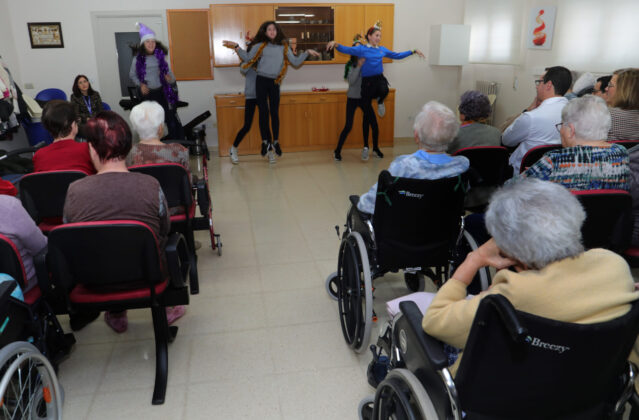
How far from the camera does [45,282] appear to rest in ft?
6.29

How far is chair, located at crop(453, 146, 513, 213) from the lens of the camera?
3006mm

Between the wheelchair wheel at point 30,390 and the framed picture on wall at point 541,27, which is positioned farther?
the framed picture on wall at point 541,27

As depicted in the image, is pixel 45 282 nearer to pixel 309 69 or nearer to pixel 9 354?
pixel 9 354

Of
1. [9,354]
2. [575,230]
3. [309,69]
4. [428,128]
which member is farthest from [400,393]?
[309,69]

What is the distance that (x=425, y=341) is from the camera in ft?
4.22

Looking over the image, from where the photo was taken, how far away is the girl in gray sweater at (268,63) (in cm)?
641

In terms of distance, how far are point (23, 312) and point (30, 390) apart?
28 cm

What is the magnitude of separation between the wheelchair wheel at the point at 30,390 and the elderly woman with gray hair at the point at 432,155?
1.54m

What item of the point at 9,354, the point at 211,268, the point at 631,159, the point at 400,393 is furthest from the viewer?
the point at 211,268

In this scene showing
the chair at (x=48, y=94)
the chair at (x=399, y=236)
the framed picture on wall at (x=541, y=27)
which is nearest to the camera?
the chair at (x=399, y=236)

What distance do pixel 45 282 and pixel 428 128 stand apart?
179 cm

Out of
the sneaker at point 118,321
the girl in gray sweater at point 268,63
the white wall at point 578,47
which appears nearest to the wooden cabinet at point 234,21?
the girl in gray sweater at point 268,63

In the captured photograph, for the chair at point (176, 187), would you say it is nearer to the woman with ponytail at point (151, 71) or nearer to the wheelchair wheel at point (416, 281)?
the wheelchair wheel at point (416, 281)

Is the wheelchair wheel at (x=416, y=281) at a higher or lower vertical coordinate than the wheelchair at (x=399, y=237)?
lower
